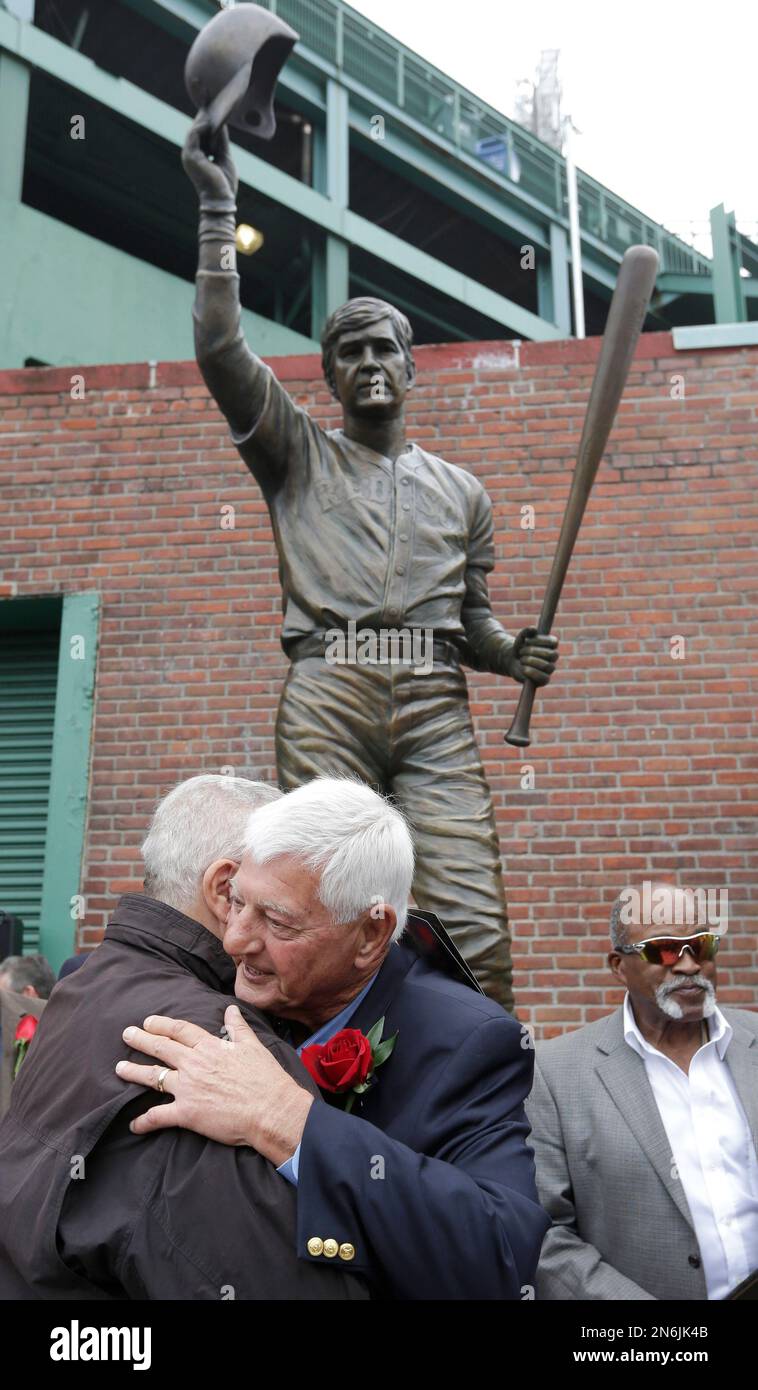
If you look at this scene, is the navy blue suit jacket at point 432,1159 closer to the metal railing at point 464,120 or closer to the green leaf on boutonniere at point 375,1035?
the green leaf on boutonniere at point 375,1035

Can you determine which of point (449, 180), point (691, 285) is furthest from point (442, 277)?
point (691, 285)

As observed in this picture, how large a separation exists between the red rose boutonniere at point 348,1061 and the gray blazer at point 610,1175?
1149 millimetres

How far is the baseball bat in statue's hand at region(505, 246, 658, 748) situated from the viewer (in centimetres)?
289

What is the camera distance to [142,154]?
12.8 m

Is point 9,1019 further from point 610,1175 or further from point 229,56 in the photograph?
point 229,56

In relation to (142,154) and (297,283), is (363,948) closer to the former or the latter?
(142,154)

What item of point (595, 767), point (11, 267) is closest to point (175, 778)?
point (595, 767)

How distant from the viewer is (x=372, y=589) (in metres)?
3.16

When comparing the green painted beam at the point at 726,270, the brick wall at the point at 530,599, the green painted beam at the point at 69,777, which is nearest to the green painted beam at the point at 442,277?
the green painted beam at the point at 726,270

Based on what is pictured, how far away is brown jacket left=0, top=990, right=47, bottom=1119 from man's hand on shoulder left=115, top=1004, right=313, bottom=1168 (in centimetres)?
304

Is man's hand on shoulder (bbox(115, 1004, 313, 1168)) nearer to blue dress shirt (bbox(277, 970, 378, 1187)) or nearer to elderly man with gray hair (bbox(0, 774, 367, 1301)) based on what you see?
elderly man with gray hair (bbox(0, 774, 367, 1301))

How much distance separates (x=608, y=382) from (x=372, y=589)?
737 mm

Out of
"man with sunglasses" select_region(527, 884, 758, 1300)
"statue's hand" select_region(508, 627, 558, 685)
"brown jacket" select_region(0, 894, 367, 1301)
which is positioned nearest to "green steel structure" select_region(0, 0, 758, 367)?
"statue's hand" select_region(508, 627, 558, 685)

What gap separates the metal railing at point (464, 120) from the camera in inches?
543
